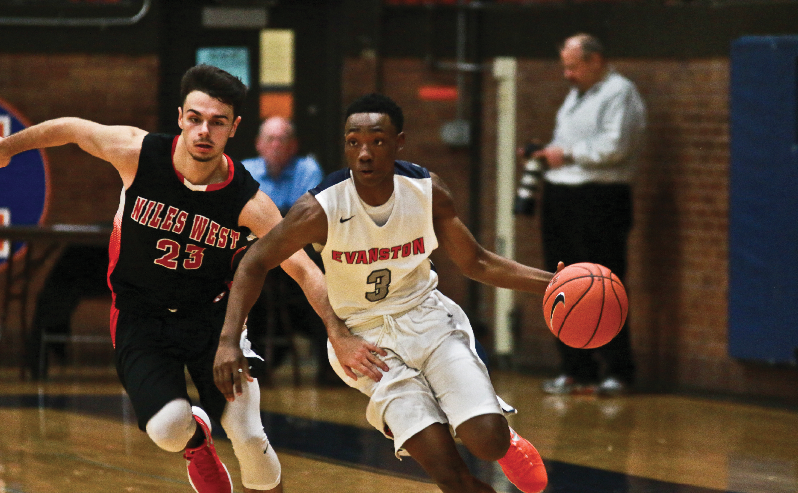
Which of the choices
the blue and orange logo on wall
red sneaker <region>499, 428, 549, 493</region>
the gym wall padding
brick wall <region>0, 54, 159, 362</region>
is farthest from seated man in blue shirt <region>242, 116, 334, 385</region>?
red sneaker <region>499, 428, 549, 493</region>

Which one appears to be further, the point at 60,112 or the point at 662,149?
the point at 60,112

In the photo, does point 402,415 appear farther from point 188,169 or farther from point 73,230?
point 73,230

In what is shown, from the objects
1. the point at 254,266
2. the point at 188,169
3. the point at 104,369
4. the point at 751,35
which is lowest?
the point at 104,369

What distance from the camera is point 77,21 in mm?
8773

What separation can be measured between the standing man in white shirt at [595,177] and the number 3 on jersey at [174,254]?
12.3ft

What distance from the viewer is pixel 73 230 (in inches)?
309

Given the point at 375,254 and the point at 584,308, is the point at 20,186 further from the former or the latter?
the point at 584,308

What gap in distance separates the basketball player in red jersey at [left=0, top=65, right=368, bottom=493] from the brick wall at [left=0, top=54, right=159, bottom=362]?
14.3 ft

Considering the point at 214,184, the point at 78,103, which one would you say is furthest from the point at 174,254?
the point at 78,103

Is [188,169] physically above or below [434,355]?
above

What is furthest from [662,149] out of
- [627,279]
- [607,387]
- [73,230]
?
[73,230]

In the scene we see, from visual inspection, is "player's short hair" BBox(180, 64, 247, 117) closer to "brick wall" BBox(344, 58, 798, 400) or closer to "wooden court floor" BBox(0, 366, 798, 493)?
"wooden court floor" BBox(0, 366, 798, 493)

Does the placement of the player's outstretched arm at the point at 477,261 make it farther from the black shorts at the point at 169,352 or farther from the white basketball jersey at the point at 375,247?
the black shorts at the point at 169,352

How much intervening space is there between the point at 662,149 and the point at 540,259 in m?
1.21
